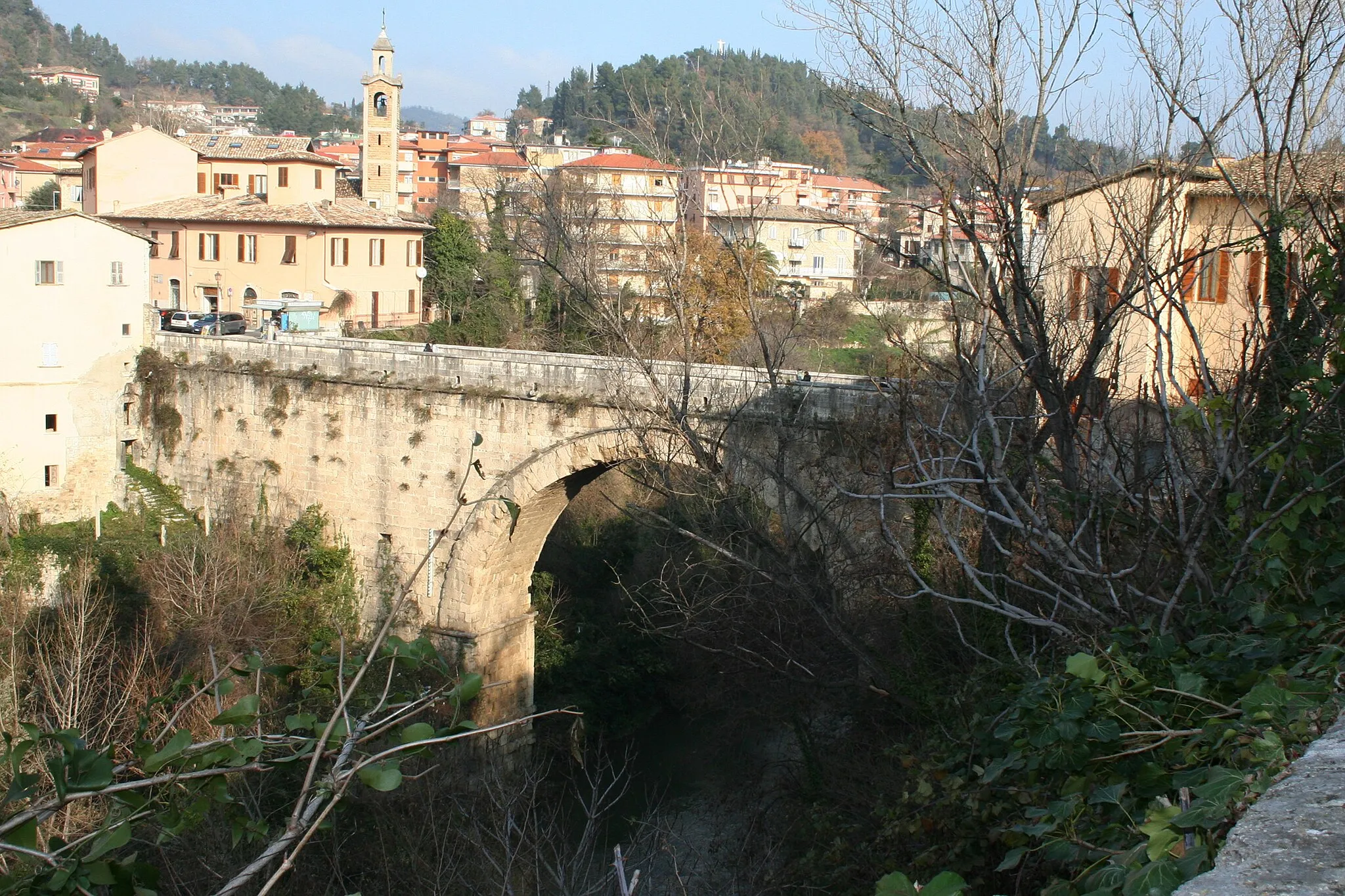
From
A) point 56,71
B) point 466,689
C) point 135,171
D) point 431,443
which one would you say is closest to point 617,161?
point 135,171

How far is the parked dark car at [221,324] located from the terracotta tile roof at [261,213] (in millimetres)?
2285

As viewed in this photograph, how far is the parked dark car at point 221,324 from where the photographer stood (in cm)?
1853

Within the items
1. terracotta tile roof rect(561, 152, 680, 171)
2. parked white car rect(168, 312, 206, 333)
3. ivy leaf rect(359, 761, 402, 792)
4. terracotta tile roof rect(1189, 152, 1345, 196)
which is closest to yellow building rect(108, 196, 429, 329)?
parked white car rect(168, 312, 206, 333)

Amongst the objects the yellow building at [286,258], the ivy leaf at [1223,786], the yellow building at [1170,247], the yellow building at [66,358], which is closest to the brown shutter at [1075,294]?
the yellow building at [1170,247]

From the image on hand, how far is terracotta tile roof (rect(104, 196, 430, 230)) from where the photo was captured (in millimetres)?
22672

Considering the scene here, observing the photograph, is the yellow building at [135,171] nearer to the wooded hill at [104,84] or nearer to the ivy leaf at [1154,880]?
the ivy leaf at [1154,880]

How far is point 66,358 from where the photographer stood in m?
15.0

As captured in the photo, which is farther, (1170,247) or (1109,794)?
(1170,247)

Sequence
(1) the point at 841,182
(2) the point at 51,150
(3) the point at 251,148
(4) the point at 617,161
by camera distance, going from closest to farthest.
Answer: (4) the point at 617,161 < (3) the point at 251,148 < (1) the point at 841,182 < (2) the point at 51,150

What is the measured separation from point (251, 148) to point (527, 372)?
19.8 meters

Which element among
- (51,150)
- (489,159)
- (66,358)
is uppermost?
(51,150)

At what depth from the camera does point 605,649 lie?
15.7 metres

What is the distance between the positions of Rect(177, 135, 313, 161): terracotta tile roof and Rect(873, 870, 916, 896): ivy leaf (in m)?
26.0

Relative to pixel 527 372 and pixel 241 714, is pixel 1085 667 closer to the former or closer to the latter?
pixel 241 714
